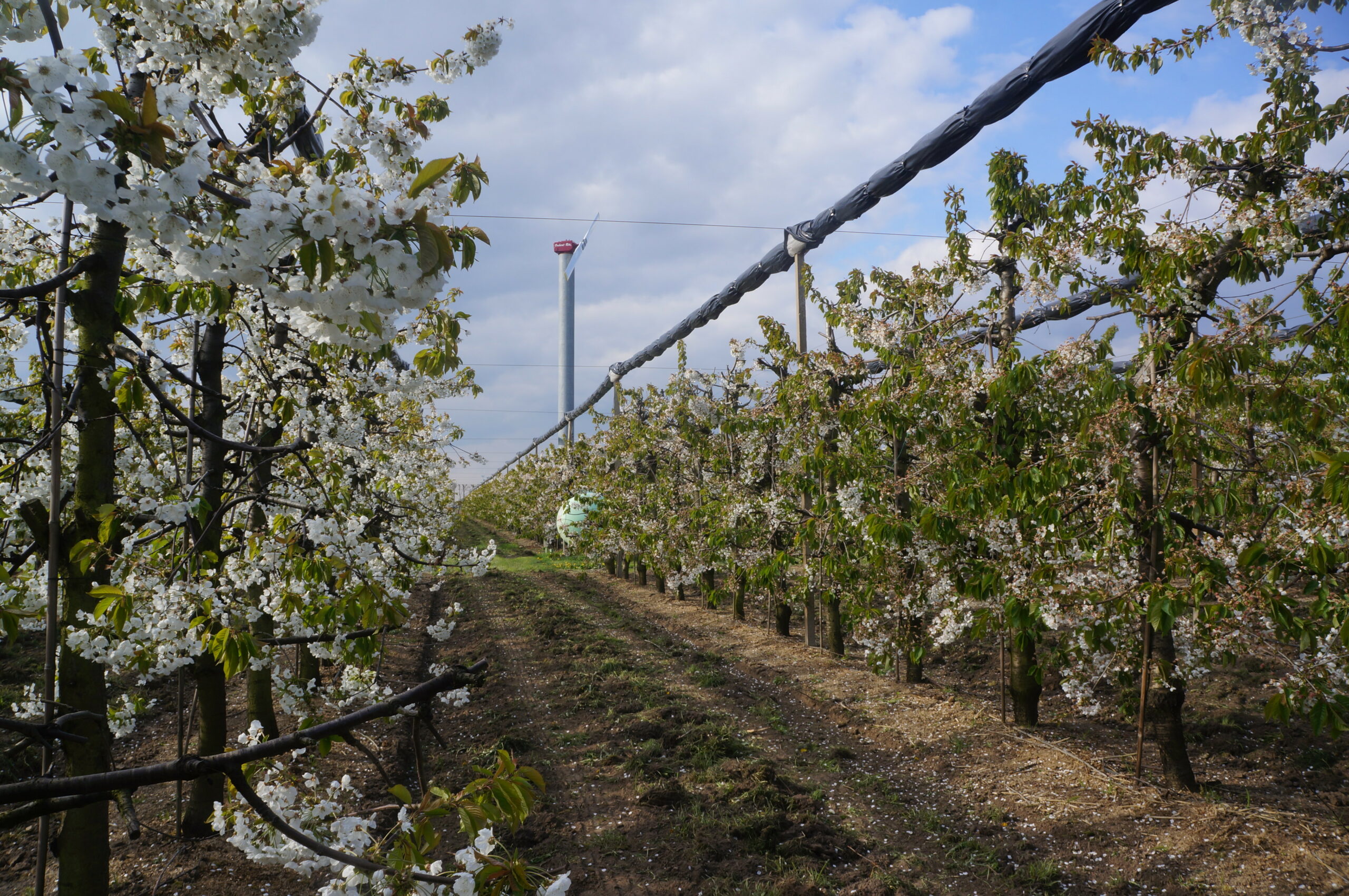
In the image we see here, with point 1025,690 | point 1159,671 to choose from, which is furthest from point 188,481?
point 1025,690

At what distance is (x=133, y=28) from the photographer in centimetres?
248

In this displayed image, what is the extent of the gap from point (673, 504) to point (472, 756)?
26.5 ft

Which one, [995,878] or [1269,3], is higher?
[1269,3]

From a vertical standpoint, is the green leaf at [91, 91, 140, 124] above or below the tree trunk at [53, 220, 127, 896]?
above

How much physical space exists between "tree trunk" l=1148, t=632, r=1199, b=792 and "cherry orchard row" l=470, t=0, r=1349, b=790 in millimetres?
17

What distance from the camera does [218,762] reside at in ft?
3.99

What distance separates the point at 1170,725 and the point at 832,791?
2372mm

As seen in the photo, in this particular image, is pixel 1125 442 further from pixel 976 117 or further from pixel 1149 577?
pixel 976 117

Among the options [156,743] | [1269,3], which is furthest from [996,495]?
[156,743]

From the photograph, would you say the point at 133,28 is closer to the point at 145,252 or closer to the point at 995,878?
the point at 145,252

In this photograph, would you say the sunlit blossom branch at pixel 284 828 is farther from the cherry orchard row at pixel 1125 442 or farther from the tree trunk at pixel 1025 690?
the tree trunk at pixel 1025 690

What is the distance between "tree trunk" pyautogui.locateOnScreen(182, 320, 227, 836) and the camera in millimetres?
3945

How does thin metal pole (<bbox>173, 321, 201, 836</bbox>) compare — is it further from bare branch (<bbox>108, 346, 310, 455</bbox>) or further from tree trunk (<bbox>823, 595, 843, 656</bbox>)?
tree trunk (<bbox>823, 595, 843, 656</bbox>)

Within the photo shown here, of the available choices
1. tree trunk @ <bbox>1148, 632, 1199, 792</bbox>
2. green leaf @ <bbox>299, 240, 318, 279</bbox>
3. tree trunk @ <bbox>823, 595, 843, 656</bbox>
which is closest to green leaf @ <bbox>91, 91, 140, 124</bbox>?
green leaf @ <bbox>299, 240, 318, 279</bbox>
